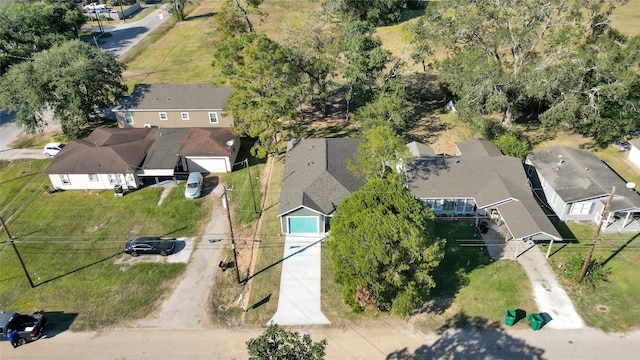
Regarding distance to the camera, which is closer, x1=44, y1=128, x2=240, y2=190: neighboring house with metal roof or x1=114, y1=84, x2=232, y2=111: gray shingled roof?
x1=44, y1=128, x2=240, y2=190: neighboring house with metal roof

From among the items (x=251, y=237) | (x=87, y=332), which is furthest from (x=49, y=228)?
(x=251, y=237)

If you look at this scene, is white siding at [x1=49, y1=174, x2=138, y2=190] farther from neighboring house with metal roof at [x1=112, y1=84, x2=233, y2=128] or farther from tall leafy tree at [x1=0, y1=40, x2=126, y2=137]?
neighboring house with metal roof at [x1=112, y1=84, x2=233, y2=128]

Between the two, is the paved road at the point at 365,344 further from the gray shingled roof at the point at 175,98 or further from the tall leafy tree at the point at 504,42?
the gray shingled roof at the point at 175,98

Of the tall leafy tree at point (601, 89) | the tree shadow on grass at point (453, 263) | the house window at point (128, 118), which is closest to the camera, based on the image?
the tree shadow on grass at point (453, 263)

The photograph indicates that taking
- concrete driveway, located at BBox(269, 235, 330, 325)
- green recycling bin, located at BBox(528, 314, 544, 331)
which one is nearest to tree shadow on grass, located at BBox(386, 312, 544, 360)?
green recycling bin, located at BBox(528, 314, 544, 331)

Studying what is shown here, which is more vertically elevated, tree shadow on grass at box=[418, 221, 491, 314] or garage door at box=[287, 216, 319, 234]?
garage door at box=[287, 216, 319, 234]

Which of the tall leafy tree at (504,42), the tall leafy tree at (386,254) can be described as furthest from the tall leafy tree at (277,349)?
the tall leafy tree at (504,42)
